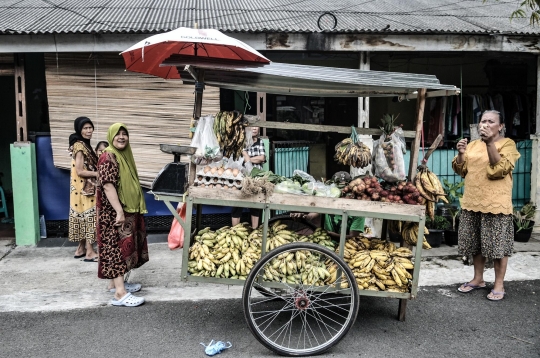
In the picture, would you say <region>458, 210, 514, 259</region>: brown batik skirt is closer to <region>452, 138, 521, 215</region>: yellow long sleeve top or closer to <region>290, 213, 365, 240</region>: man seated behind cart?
<region>452, 138, 521, 215</region>: yellow long sleeve top

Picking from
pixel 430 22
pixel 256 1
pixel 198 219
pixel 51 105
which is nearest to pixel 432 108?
pixel 430 22

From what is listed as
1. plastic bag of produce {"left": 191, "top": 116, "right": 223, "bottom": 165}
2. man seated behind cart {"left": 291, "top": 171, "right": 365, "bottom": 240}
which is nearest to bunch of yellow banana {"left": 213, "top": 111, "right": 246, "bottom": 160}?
plastic bag of produce {"left": 191, "top": 116, "right": 223, "bottom": 165}

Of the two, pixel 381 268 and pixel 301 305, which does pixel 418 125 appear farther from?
pixel 301 305

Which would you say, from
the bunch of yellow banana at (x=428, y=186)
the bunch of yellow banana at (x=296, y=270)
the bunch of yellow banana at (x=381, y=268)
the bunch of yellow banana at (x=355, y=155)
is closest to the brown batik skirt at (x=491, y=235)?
the bunch of yellow banana at (x=428, y=186)

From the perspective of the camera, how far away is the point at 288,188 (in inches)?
158

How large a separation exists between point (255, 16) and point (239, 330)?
4.75 meters

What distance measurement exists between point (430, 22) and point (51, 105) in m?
5.57

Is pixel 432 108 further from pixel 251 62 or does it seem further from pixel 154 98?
pixel 251 62

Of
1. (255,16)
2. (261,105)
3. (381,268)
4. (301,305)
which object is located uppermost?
(255,16)

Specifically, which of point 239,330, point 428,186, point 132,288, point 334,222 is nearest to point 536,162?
point 428,186

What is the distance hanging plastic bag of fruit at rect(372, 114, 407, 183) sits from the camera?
4.31 metres

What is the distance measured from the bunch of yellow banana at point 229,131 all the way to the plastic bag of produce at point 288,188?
1.99 feet

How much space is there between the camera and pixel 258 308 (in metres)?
4.68

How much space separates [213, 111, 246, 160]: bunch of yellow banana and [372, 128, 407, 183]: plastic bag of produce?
4.00 feet
